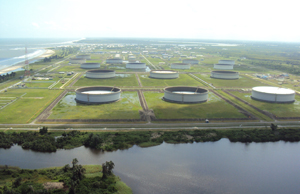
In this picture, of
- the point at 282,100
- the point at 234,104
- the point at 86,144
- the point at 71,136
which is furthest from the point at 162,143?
the point at 282,100

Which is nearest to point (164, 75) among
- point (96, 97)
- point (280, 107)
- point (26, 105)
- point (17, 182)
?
point (96, 97)

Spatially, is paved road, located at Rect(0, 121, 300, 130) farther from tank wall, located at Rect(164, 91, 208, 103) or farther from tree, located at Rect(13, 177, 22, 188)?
tree, located at Rect(13, 177, 22, 188)

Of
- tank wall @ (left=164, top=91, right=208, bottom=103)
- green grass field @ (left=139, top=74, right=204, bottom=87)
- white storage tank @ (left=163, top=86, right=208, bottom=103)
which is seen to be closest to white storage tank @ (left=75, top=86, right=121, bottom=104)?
white storage tank @ (left=163, top=86, right=208, bottom=103)

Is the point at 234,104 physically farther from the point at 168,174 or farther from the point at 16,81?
the point at 16,81

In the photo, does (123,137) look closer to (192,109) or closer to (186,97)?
(192,109)

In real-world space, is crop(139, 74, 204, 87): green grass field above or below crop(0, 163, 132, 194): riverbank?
above

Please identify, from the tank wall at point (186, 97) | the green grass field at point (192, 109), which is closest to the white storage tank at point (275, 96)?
the green grass field at point (192, 109)
